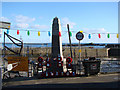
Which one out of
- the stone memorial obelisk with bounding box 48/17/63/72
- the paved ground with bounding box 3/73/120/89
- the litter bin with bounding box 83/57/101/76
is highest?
the stone memorial obelisk with bounding box 48/17/63/72

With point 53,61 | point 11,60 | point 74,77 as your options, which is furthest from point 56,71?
point 11,60

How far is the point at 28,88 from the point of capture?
26.5 feet

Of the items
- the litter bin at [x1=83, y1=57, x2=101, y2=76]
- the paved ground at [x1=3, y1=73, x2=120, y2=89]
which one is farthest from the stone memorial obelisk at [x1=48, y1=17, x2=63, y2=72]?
the paved ground at [x1=3, y1=73, x2=120, y2=89]

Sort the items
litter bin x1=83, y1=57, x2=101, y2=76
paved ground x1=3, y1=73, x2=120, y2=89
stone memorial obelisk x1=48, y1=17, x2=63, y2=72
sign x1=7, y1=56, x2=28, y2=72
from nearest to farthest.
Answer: paved ground x1=3, y1=73, x2=120, y2=89, litter bin x1=83, y1=57, x2=101, y2=76, sign x1=7, y1=56, x2=28, y2=72, stone memorial obelisk x1=48, y1=17, x2=63, y2=72

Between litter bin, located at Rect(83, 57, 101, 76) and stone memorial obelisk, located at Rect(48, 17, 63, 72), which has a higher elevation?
stone memorial obelisk, located at Rect(48, 17, 63, 72)

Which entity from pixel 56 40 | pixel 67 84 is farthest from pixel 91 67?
pixel 56 40

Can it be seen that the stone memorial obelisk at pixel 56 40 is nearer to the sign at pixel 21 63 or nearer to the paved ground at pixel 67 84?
the sign at pixel 21 63

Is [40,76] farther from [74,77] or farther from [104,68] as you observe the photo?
[104,68]

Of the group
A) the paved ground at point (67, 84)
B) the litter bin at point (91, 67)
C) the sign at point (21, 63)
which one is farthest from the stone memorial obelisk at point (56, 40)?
the paved ground at point (67, 84)

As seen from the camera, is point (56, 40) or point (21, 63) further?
point (56, 40)

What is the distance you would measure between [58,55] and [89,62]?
94.6 inches

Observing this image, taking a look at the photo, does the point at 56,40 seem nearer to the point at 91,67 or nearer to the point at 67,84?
the point at 91,67

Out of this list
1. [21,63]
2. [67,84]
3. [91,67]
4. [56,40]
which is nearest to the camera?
[67,84]

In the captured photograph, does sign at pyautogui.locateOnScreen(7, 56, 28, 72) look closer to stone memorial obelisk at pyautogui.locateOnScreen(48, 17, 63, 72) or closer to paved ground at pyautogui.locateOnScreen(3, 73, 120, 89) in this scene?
stone memorial obelisk at pyautogui.locateOnScreen(48, 17, 63, 72)
